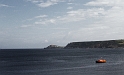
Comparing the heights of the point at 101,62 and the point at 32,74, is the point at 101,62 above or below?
below

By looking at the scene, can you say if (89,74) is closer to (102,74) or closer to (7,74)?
(102,74)

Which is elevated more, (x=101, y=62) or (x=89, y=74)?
(x=89, y=74)

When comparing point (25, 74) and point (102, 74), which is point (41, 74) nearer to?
point (25, 74)

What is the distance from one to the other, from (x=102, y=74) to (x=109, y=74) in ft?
10.6

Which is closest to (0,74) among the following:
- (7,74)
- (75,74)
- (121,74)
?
(7,74)

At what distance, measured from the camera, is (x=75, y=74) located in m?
90.1

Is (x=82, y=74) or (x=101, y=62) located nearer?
(x=82, y=74)

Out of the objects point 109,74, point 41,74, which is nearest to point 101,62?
point 109,74

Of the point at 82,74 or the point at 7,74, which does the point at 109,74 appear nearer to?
the point at 82,74

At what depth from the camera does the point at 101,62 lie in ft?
493

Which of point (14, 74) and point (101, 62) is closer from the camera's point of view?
point (14, 74)

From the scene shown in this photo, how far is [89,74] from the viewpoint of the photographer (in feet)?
297

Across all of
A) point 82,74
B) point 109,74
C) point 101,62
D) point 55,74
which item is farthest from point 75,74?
point 101,62

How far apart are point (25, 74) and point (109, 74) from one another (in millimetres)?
36763
